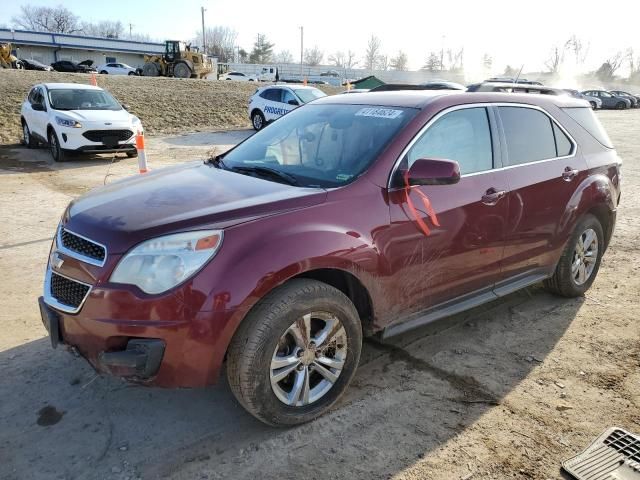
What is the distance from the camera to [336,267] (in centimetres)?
286

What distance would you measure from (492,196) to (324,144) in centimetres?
121

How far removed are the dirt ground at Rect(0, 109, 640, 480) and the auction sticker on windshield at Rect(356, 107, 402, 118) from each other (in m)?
1.64

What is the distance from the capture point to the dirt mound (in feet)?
56.8

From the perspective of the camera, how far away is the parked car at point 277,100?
17.2 m

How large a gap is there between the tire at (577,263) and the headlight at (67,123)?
10426mm

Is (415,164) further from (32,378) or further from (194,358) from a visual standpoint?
(32,378)

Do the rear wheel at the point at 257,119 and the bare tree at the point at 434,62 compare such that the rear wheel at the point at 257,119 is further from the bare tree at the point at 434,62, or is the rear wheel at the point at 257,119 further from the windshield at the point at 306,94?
the bare tree at the point at 434,62

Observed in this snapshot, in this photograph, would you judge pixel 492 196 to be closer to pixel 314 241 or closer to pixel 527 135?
pixel 527 135

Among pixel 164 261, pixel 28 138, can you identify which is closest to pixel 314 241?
pixel 164 261

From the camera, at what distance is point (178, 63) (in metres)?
36.6

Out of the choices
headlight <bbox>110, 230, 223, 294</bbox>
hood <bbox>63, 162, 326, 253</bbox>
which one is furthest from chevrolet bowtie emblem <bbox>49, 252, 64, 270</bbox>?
headlight <bbox>110, 230, 223, 294</bbox>

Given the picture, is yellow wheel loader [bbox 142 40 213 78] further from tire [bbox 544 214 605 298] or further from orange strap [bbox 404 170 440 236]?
orange strap [bbox 404 170 440 236]

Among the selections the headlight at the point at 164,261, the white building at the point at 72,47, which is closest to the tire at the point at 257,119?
the headlight at the point at 164,261

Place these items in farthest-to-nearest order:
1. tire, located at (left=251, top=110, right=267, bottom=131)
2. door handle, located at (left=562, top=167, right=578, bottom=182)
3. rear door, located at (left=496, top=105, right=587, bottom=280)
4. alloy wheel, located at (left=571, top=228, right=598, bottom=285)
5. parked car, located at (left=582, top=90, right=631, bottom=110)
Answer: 1. parked car, located at (left=582, top=90, right=631, bottom=110)
2. tire, located at (left=251, top=110, right=267, bottom=131)
3. alloy wheel, located at (left=571, top=228, right=598, bottom=285)
4. door handle, located at (left=562, top=167, right=578, bottom=182)
5. rear door, located at (left=496, top=105, right=587, bottom=280)
